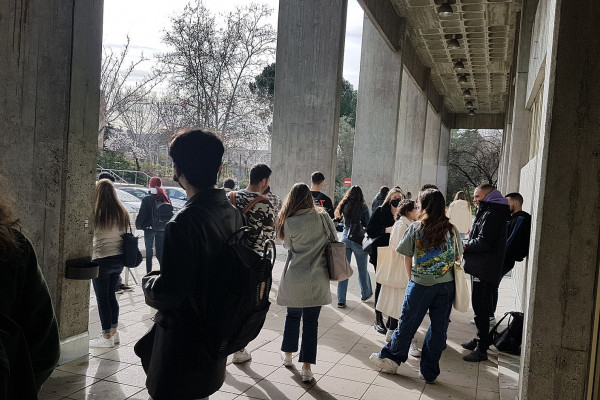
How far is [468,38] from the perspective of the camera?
65.8ft

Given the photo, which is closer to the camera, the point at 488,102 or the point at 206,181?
the point at 206,181

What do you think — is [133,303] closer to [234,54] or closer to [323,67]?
[323,67]

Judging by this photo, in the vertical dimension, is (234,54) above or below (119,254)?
above

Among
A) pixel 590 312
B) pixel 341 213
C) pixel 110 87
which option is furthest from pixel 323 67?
pixel 110 87

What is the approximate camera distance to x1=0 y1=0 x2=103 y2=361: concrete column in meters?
4.70

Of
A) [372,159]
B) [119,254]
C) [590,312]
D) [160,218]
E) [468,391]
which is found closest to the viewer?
[590,312]

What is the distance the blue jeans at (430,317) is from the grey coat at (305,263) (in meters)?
0.76

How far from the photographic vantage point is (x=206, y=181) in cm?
273

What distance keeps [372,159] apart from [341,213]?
959 centimetres

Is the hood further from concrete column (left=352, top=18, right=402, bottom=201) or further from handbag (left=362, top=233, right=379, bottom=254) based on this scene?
concrete column (left=352, top=18, right=402, bottom=201)

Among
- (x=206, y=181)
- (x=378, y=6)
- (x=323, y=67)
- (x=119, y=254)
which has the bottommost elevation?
(x=119, y=254)

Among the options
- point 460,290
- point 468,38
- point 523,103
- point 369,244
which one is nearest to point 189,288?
point 460,290

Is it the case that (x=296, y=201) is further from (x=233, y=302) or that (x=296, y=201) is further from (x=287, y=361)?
(x=233, y=302)

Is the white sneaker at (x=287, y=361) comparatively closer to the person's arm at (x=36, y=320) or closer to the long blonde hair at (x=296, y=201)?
the long blonde hair at (x=296, y=201)
